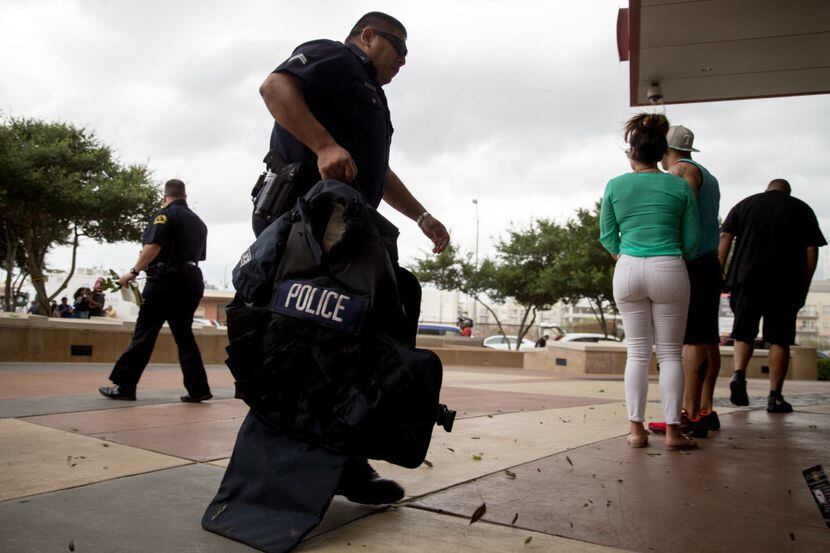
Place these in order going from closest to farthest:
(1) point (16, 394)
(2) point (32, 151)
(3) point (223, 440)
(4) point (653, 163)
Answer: (3) point (223, 440)
(4) point (653, 163)
(1) point (16, 394)
(2) point (32, 151)

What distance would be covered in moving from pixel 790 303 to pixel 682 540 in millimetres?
4447

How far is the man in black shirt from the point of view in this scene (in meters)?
5.71

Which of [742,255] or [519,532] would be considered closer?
[519,532]

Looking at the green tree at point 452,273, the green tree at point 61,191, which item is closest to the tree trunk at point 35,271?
the green tree at point 61,191

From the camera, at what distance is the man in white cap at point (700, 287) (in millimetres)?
4262

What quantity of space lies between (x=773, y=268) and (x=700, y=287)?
182 centimetres

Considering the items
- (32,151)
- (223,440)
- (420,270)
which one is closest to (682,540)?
(223,440)

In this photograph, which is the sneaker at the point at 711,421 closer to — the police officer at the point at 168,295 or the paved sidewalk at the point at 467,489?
the paved sidewalk at the point at 467,489

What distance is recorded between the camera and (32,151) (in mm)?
22250

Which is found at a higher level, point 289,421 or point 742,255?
point 742,255

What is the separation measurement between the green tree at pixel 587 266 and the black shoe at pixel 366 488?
2581cm

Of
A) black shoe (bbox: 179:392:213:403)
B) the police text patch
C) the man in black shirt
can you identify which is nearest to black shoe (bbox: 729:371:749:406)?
the man in black shirt

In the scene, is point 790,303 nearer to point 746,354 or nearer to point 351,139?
point 746,354

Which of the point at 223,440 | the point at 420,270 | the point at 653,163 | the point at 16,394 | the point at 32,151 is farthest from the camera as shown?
the point at 420,270
